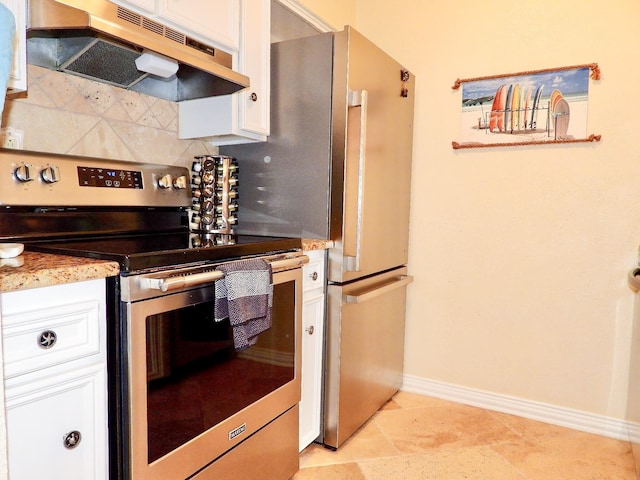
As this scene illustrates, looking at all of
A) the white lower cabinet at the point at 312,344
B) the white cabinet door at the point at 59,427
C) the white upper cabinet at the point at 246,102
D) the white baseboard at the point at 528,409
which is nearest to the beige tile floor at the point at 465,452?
the white baseboard at the point at 528,409

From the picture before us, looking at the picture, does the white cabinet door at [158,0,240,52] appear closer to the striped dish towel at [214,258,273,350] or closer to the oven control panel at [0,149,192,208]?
the oven control panel at [0,149,192,208]

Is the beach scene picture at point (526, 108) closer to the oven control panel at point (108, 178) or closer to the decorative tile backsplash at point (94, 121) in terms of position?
the decorative tile backsplash at point (94, 121)

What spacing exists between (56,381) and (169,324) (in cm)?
27

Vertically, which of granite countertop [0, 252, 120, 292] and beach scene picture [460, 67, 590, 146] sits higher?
beach scene picture [460, 67, 590, 146]

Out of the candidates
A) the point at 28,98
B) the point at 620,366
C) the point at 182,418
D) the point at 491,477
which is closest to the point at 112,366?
the point at 182,418

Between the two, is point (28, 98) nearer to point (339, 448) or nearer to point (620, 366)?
point (339, 448)

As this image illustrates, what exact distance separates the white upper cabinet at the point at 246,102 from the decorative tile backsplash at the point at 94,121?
4.0 inches

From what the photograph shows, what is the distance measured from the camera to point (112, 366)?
3.28 ft

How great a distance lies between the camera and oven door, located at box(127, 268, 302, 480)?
1033mm

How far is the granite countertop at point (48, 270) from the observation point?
814 millimetres

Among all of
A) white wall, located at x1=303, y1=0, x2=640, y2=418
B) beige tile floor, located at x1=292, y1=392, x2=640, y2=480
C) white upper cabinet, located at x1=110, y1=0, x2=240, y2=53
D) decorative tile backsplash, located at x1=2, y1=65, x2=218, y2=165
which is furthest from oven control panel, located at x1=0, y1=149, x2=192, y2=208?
white wall, located at x1=303, y1=0, x2=640, y2=418

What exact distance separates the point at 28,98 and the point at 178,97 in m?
0.61

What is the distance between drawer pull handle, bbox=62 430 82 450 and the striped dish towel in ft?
1.32

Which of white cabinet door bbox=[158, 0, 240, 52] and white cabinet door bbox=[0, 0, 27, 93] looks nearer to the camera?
white cabinet door bbox=[0, 0, 27, 93]
